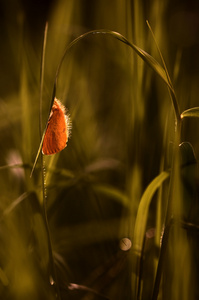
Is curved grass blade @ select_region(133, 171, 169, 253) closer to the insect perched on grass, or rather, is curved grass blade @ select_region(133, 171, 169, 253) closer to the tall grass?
the tall grass

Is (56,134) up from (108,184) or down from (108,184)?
up

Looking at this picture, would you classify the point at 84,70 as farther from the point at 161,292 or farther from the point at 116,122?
the point at 161,292

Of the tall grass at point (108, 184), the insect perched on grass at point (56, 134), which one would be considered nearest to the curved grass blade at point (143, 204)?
the tall grass at point (108, 184)

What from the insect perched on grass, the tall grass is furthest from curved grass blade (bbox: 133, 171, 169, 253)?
the insect perched on grass

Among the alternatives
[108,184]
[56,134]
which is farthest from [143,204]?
[108,184]

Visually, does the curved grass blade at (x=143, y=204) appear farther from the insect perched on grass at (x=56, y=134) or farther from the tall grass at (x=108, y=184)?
the insect perched on grass at (x=56, y=134)

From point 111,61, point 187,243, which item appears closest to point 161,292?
point 187,243

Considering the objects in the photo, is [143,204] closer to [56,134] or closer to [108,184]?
[56,134]
